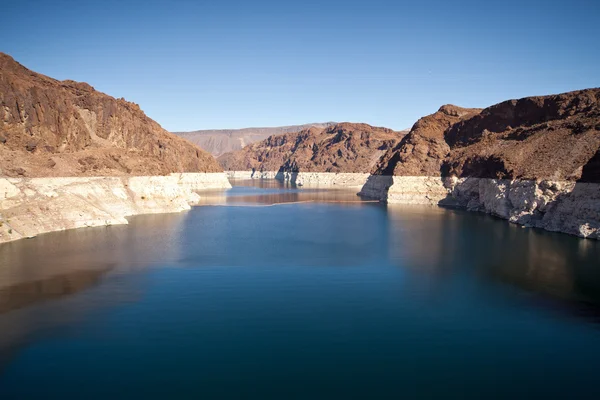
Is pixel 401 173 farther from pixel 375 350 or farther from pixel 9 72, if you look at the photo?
pixel 375 350

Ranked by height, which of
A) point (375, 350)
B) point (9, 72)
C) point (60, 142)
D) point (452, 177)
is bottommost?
point (375, 350)

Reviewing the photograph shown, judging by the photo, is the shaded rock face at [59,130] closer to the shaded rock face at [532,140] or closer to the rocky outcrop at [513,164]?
the rocky outcrop at [513,164]

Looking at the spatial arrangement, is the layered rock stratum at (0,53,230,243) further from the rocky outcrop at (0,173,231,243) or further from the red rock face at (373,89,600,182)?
the red rock face at (373,89,600,182)

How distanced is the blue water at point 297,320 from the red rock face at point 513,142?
13900 mm

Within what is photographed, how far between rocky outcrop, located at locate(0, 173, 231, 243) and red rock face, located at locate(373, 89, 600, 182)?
43673 mm

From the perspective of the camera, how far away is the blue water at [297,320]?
12.7 meters

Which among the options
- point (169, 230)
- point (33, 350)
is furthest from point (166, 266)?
point (169, 230)

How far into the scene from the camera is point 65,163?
46.9 metres

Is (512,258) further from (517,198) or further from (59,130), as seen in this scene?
(59,130)

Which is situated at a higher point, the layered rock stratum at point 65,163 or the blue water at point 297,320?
the layered rock stratum at point 65,163

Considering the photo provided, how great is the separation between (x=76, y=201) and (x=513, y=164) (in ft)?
163

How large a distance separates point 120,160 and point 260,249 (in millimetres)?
31235

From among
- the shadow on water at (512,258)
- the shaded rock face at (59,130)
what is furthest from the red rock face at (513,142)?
the shaded rock face at (59,130)

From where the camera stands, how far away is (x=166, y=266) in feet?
86.9
